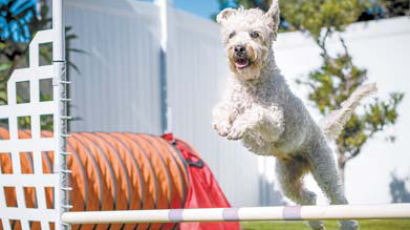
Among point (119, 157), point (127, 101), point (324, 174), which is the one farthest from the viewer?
point (127, 101)

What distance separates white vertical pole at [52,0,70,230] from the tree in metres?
4.96

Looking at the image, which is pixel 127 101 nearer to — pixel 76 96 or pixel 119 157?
pixel 76 96

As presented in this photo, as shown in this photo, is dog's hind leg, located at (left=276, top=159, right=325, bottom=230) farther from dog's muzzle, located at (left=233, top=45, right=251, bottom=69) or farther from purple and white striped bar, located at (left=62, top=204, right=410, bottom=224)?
purple and white striped bar, located at (left=62, top=204, right=410, bottom=224)

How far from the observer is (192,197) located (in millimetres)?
4281

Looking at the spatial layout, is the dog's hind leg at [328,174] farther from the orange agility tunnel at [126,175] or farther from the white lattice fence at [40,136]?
the orange agility tunnel at [126,175]

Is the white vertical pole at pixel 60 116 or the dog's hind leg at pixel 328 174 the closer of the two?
the white vertical pole at pixel 60 116

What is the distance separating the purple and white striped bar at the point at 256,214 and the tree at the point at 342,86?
5107 millimetres

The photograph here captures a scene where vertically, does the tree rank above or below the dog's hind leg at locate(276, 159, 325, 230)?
above

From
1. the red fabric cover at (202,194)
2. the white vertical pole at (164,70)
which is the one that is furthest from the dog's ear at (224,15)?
the white vertical pole at (164,70)

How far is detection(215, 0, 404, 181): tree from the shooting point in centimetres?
707

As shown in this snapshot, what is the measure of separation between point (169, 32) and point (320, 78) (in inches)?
78.2

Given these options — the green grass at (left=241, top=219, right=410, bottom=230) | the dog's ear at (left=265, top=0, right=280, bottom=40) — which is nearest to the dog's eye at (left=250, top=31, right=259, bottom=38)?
the dog's ear at (left=265, top=0, right=280, bottom=40)

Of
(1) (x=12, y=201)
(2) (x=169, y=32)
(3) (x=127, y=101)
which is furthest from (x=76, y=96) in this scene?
(1) (x=12, y=201)

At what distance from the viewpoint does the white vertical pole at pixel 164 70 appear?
7.22m
